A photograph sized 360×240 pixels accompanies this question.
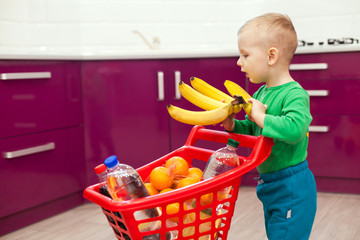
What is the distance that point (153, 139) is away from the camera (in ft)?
8.65

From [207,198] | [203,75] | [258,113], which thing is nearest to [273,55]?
[258,113]

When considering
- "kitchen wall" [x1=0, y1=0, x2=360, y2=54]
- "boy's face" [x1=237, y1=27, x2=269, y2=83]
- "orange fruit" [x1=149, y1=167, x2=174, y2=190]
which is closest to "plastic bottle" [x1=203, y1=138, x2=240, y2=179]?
"orange fruit" [x1=149, y1=167, x2=174, y2=190]

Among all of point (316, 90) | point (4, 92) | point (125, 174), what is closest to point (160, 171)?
point (125, 174)

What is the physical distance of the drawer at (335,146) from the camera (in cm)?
252

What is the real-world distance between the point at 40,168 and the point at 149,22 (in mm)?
1423

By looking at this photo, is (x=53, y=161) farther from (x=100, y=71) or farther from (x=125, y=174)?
(x=125, y=174)

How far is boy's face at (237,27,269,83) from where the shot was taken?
1133 mm

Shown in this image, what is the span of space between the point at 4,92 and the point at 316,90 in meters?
1.70

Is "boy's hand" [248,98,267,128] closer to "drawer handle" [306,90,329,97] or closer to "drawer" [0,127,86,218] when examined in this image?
"drawer" [0,127,86,218]

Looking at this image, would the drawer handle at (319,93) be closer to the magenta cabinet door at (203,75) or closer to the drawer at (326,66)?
the drawer at (326,66)

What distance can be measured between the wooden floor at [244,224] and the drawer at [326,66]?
0.71m

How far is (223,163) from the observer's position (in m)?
1.04

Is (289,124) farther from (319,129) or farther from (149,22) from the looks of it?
(149,22)

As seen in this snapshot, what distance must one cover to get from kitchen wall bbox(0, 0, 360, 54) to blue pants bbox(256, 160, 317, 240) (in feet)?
6.80
